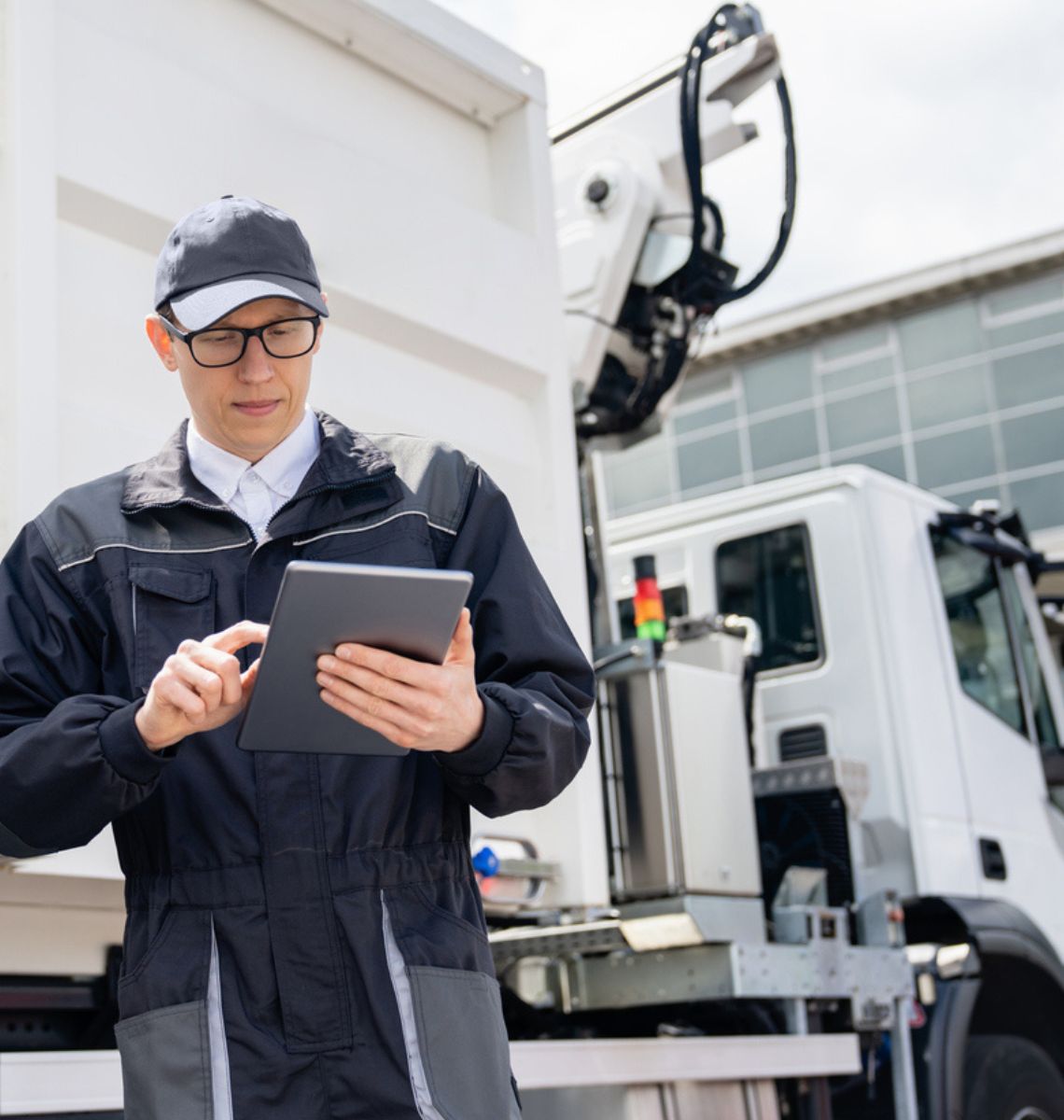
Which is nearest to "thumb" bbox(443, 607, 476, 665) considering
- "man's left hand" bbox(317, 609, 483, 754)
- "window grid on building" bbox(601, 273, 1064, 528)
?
"man's left hand" bbox(317, 609, 483, 754)

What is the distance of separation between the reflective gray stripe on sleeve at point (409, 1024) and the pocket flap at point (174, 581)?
0.38 metres

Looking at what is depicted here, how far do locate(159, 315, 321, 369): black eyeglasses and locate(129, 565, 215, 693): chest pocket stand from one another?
8.7 inches

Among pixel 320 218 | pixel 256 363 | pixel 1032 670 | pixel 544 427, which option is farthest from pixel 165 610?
pixel 1032 670

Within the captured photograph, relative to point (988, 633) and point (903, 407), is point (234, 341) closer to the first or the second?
point (988, 633)

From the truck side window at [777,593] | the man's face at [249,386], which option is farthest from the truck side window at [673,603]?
the man's face at [249,386]

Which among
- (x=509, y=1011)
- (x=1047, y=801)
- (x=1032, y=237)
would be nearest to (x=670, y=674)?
(x=509, y=1011)

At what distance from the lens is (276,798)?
1.62 m

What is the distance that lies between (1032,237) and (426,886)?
2465 cm

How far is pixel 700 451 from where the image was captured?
1085 inches

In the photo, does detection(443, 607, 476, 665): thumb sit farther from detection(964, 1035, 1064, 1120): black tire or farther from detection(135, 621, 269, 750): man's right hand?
detection(964, 1035, 1064, 1120): black tire

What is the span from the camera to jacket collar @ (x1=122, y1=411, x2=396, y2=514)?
1.73m

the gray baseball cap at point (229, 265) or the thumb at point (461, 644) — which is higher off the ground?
the gray baseball cap at point (229, 265)

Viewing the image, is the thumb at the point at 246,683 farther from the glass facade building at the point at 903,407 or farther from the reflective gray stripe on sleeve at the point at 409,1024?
the glass facade building at the point at 903,407

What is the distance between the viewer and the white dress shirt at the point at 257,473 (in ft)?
5.83
